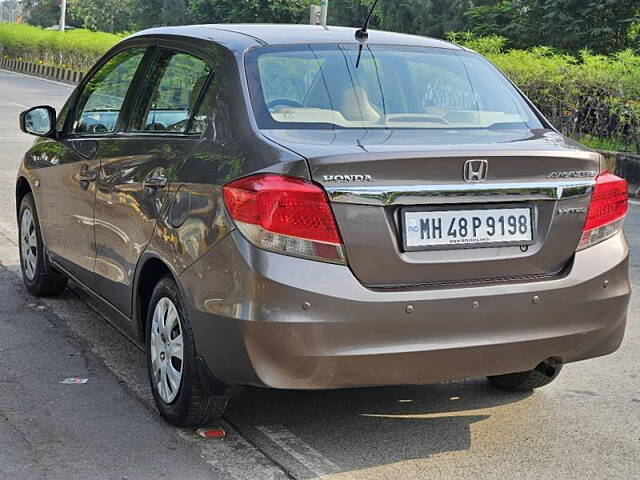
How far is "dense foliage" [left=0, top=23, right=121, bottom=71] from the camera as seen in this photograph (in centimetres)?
4334

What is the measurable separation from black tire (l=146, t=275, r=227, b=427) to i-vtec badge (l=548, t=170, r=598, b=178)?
148 cm

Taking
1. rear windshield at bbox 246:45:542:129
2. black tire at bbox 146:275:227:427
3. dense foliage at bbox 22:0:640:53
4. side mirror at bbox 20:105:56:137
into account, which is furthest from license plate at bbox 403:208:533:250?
dense foliage at bbox 22:0:640:53

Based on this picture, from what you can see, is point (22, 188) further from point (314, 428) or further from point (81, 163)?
point (314, 428)

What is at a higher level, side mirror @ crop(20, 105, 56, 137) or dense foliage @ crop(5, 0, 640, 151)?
side mirror @ crop(20, 105, 56, 137)

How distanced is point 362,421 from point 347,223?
117 centimetres

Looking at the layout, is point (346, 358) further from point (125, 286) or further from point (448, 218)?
point (125, 286)

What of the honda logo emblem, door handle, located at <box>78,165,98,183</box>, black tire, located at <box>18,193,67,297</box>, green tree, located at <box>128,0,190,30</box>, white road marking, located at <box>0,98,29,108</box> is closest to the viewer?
the honda logo emblem

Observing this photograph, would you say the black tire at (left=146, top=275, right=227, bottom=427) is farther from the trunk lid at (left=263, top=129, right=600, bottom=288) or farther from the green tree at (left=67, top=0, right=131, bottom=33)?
the green tree at (left=67, top=0, right=131, bottom=33)

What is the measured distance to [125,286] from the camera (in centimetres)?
520

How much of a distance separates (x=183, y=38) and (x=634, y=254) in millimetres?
5080

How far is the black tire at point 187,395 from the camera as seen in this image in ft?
14.8

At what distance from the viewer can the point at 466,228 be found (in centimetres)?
421

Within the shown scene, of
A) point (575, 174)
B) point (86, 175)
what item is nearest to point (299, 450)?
point (575, 174)

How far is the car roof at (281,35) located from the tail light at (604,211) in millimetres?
1177
